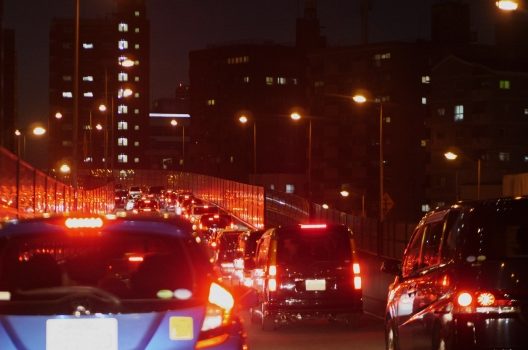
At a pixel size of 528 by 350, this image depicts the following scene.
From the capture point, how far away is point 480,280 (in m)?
8.86

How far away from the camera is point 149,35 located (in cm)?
17675

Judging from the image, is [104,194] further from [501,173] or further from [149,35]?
[149,35]

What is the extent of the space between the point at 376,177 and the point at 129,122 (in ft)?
253

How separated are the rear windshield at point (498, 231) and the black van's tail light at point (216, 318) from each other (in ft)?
10.4

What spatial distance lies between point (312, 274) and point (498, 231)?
31.4ft

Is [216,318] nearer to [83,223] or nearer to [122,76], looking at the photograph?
[83,223]

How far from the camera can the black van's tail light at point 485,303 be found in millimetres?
8742

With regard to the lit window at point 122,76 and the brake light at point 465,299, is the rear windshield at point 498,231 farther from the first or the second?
the lit window at point 122,76

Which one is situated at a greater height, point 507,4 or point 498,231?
point 507,4

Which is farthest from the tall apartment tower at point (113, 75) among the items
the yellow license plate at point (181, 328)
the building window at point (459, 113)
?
the yellow license plate at point (181, 328)

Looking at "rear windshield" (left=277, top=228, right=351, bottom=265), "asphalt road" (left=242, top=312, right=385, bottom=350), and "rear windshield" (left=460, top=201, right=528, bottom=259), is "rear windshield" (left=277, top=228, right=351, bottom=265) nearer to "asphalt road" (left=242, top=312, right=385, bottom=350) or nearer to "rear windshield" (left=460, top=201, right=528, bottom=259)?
"asphalt road" (left=242, top=312, right=385, bottom=350)

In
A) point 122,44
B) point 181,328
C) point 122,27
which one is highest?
point 122,27

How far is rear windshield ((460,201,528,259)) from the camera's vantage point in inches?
355

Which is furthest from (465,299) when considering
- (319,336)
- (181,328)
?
(319,336)
